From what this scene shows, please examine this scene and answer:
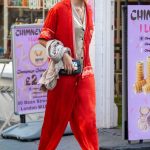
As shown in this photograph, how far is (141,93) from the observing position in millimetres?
7500

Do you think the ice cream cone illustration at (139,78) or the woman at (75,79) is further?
the ice cream cone illustration at (139,78)

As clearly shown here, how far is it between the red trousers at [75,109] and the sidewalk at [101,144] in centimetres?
121

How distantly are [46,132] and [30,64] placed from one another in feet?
7.21

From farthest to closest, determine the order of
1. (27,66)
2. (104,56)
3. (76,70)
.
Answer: (104,56), (27,66), (76,70)

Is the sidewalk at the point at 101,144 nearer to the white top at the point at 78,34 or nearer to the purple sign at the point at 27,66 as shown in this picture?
the purple sign at the point at 27,66

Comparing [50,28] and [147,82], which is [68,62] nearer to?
[50,28]

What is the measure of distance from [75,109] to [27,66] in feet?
7.42

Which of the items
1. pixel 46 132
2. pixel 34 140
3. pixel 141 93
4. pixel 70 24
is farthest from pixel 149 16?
pixel 34 140

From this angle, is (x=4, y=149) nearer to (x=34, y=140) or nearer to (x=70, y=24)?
(x=34, y=140)

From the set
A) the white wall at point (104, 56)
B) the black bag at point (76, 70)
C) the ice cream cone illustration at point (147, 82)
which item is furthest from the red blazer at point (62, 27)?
the white wall at point (104, 56)

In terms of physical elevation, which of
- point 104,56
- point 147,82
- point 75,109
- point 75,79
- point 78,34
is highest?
point 78,34

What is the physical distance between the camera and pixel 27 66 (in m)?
8.75

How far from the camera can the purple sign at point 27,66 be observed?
8.66m

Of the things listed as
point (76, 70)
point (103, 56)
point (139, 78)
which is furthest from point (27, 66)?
point (76, 70)
